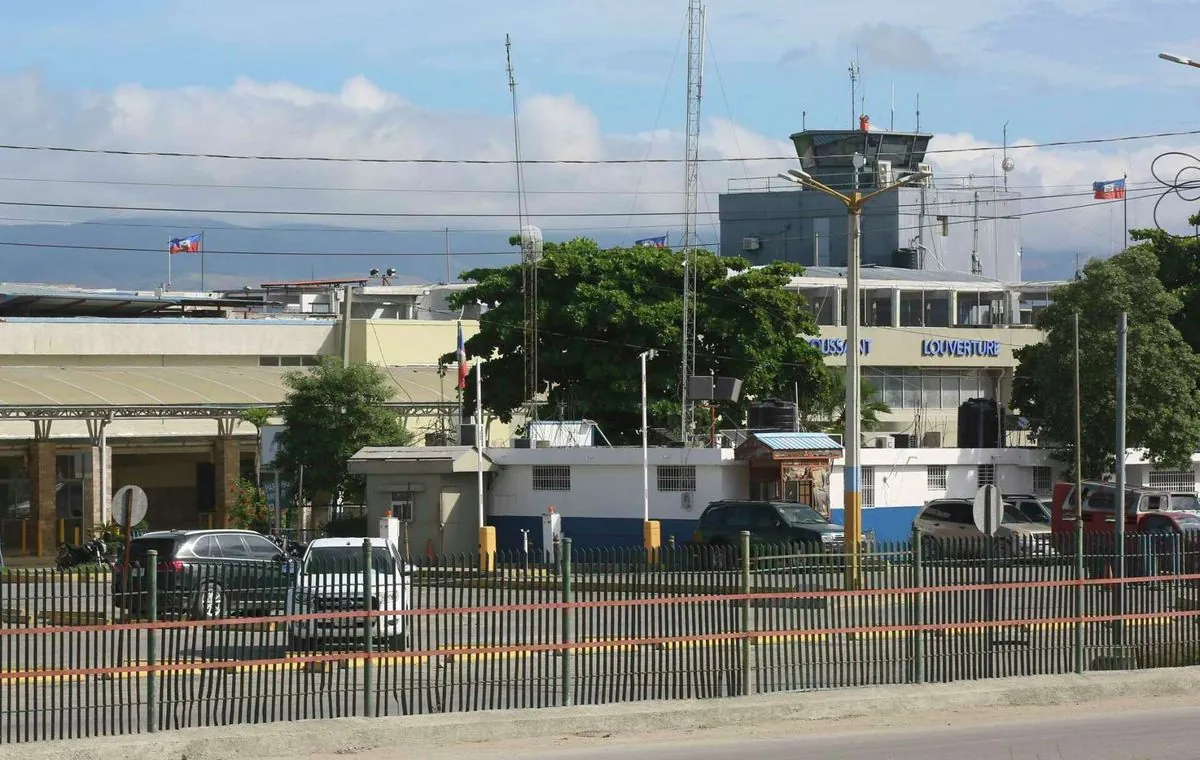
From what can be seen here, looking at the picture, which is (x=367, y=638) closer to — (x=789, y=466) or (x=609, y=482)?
(x=789, y=466)

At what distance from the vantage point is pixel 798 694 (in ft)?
54.4

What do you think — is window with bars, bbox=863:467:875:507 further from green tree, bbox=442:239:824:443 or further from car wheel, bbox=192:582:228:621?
car wheel, bbox=192:582:228:621

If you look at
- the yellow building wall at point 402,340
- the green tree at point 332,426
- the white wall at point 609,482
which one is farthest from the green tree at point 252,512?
the yellow building wall at point 402,340

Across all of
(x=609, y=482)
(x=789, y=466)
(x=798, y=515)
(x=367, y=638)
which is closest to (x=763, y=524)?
(x=798, y=515)

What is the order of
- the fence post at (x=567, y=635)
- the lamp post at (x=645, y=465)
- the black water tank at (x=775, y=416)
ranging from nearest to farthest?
the fence post at (x=567, y=635) → the lamp post at (x=645, y=465) → the black water tank at (x=775, y=416)

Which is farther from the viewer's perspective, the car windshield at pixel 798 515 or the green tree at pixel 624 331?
the green tree at pixel 624 331

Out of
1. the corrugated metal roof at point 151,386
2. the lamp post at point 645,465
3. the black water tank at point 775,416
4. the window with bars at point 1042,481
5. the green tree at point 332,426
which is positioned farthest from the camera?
the corrugated metal roof at point 151,386

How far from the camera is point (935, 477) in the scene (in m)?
47.8

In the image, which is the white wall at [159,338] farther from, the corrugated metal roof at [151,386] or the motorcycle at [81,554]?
the motorcycle at [81,554]

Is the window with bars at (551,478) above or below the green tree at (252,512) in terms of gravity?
above

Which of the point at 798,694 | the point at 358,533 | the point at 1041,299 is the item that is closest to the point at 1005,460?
the point at 358,533

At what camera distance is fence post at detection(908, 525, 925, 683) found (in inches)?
672

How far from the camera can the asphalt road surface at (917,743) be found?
46.8ft

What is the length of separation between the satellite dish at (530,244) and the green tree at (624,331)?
0.78 m
